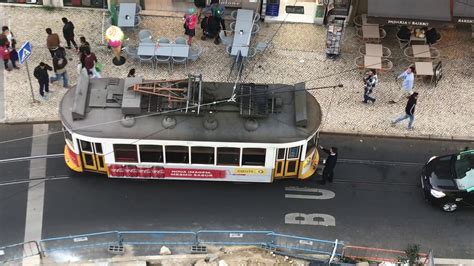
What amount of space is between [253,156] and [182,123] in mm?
A: 2219

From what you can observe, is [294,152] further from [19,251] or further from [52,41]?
[52,41]

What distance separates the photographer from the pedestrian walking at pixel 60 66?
2202cm

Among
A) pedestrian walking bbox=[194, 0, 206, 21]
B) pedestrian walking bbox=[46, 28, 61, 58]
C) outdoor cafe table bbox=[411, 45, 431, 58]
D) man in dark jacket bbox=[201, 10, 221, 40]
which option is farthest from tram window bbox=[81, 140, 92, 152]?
outdoor cafe table bbox=[411, 45, 431, 58]

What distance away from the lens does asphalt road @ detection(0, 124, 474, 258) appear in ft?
63.2

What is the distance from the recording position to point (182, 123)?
1883cm

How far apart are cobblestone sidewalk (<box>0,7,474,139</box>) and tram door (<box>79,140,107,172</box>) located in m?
2.95

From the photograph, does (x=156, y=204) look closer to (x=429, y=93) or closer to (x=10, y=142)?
(x=10, y=142)

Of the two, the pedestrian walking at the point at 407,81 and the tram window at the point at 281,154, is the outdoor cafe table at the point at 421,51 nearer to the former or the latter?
the pedestrian walking at the point at 407,81

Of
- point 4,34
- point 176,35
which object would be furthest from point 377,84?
point 4,34

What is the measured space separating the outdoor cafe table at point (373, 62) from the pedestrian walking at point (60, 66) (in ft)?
33.6

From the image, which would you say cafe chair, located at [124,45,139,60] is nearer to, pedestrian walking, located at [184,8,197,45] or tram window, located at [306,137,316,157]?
pedestrian walking, located at [184,8,197,45]

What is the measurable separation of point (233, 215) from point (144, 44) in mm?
7240

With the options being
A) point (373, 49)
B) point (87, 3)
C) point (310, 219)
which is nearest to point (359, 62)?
point (373, 49)

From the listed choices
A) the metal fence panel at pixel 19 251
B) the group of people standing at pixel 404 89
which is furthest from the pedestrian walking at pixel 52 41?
the group of people standing at pixel 404 89
